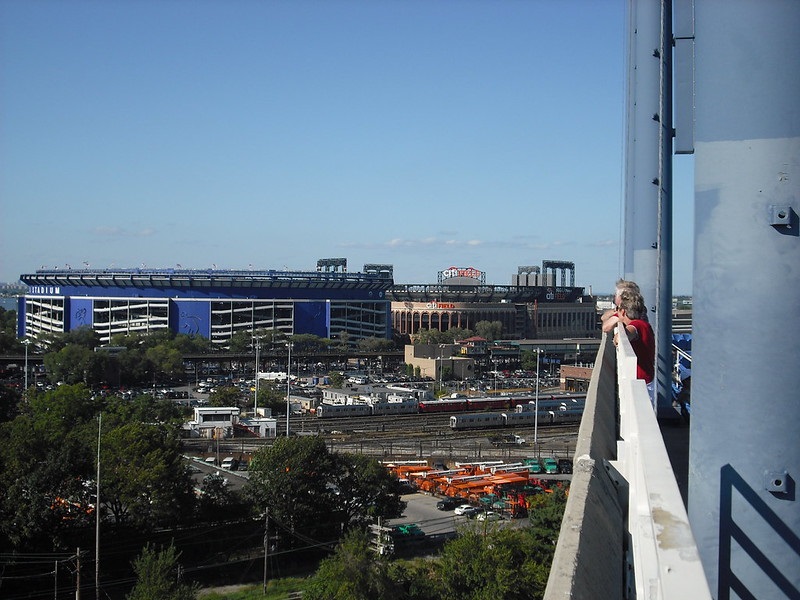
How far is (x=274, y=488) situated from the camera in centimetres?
1645

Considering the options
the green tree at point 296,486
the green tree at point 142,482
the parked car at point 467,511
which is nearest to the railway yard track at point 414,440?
the parked car at point 467,511

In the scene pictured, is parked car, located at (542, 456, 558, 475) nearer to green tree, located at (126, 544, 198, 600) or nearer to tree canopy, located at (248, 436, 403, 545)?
tree canopy, located at (248, 436, 403, 545)

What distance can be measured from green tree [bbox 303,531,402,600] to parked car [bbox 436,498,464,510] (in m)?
6.67

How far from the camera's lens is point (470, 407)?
33.9 metres

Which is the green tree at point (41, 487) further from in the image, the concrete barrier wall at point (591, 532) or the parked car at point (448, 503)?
the concrete barrier wall at point (591, 532)

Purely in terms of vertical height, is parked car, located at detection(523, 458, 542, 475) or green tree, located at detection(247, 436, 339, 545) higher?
green tree, located at detection(247, 436, 339, 545)

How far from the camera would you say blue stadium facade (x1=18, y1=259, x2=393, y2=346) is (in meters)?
56.1

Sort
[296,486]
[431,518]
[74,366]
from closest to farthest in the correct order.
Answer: [296,486] < [431,518] < [74,366]

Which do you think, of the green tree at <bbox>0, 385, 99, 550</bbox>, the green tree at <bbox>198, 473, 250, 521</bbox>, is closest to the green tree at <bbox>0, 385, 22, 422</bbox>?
the green tree at <bbox>0, 385, 99, 550</bbox>

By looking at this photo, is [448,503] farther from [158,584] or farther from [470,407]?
[470,407]

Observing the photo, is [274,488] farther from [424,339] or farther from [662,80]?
[424,339]

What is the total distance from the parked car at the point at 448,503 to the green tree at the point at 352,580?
667cm

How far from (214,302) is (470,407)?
2746cm

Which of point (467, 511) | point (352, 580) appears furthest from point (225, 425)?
point (352, 580)
